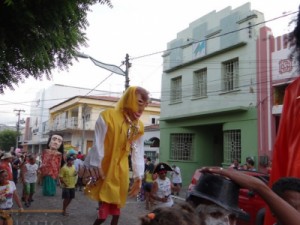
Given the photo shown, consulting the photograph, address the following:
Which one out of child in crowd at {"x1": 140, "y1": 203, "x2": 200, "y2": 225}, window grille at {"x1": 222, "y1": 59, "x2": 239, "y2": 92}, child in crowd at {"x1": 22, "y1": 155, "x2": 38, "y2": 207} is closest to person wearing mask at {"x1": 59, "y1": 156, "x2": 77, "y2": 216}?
child in crowd at {"x1": 22, "y1": 155, "x2": 38, "y2": 207}

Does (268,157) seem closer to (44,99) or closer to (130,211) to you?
(130,211)

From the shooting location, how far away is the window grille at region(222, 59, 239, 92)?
16.9m

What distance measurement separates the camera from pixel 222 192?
1.69 meters

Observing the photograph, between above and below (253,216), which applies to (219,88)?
above

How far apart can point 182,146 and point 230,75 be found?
529cm

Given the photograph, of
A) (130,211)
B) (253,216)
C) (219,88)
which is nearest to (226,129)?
(219,88)

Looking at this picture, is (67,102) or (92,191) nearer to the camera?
(92,191)

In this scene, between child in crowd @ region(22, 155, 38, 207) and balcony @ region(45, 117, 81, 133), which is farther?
balcony @ region(45, 117, 81, 133)

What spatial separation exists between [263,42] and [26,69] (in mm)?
13101

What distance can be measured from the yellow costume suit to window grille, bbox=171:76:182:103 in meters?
16.6

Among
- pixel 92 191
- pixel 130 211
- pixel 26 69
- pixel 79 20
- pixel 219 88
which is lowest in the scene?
pixel 130 211

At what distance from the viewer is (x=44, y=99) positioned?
5684cm

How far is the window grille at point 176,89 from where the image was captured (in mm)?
20891

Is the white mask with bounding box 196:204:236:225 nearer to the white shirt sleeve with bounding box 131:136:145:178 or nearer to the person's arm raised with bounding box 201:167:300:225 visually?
the person's arm raised with bounding box 201:167:300:225
